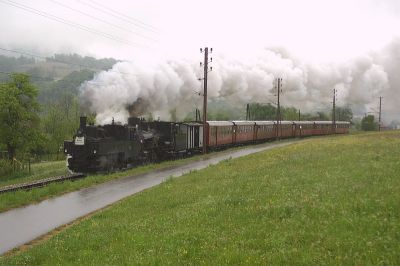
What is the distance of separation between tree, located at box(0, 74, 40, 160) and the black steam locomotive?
20.9 meters

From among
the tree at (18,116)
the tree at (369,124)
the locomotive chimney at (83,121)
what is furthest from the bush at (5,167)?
the tree at (369,124)

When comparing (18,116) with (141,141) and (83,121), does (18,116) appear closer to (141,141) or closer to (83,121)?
(141,141)

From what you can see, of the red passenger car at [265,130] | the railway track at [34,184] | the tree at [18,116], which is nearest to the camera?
the railway track at [34,184]

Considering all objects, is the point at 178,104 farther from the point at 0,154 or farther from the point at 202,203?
the point at 202,203

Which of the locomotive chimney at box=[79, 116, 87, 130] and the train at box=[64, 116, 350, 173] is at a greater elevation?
the locomotive chimney at box=[79, 116, 87, 130]

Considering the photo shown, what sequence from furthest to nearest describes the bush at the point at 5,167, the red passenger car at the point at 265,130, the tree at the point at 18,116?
the red passenger car at the point at 265,130 < the tree at the point at 18,116 < the bush at the point at 5,167

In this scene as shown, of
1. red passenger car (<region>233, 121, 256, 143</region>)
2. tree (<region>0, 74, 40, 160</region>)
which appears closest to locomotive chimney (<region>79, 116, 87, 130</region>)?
tree (<region>0, 74, 40, 160</region>)

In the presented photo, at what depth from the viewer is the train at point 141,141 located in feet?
91.0

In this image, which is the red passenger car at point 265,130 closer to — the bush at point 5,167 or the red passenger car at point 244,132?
the red passenger car at point 244,132

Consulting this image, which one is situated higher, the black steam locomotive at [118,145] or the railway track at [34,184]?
the black steam locomotive at [118,145]

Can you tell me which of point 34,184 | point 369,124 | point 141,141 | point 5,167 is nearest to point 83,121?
point 34,184

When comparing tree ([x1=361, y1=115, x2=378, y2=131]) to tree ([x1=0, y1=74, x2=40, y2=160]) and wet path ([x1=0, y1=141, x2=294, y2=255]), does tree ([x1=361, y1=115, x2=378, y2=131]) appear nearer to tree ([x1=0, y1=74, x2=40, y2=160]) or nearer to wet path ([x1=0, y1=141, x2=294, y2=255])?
tree ([x1=0, y1=74, x2=40, y2=160])

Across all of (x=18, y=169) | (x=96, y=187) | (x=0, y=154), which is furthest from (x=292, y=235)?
(x=0, y=154)

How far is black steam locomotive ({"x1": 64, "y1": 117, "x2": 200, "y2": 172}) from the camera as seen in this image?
27625 millimetres
